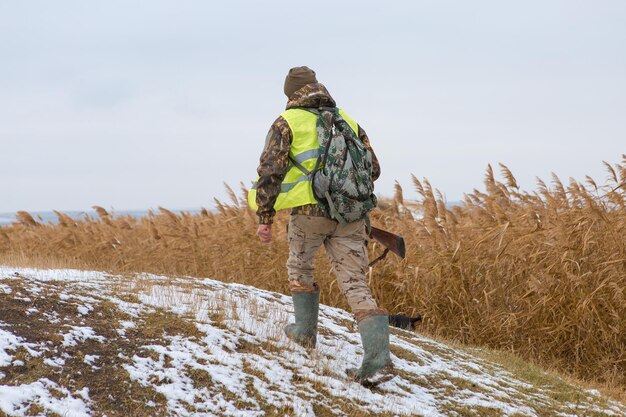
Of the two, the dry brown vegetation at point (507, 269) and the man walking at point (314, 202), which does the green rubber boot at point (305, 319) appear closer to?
the man walking at point (314, 202)

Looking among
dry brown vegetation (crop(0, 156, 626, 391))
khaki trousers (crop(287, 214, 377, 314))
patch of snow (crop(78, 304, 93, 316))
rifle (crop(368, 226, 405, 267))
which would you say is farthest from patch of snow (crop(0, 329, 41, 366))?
dry brown vegetation (crop(0, 156, 626, 391))

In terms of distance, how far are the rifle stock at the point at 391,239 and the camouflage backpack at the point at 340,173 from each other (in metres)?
0.66

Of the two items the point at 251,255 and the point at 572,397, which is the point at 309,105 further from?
the point at 251,255

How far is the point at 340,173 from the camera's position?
4.85 m

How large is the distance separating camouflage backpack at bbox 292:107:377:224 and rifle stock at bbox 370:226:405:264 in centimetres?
66

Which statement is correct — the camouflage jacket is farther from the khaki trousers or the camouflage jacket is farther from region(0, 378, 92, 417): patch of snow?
region(0, 378, 92, 417): patch of snow

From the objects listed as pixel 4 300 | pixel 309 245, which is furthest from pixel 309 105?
pixel 4 300

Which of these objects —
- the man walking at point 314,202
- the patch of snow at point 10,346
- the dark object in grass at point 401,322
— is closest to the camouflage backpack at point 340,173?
the man walking at point 314,202

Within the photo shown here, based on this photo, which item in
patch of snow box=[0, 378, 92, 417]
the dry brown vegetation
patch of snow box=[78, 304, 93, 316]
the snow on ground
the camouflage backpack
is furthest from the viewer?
A: the dry brown vegetation

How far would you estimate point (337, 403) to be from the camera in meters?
4.68

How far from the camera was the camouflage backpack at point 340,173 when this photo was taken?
483 cm

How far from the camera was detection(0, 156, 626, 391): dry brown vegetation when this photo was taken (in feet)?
25.3

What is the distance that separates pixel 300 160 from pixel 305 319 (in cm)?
137

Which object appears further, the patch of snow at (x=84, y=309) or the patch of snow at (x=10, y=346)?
the patch of snow at (x=84, y=309)
